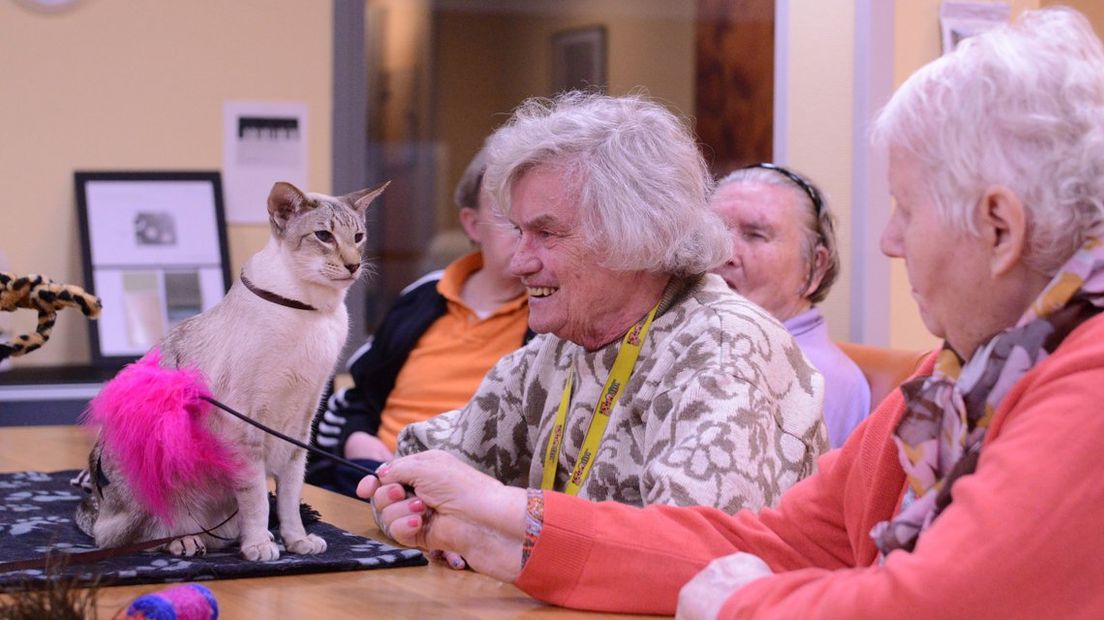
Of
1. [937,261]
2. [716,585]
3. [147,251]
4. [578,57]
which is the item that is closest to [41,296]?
[716,585]

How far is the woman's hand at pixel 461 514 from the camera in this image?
1.29 meters

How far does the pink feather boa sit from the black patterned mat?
87 mm

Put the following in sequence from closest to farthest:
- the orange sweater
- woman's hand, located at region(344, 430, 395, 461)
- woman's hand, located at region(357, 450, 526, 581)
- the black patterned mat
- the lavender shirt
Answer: woman's hand, located at region(357, 450, 526, 581) < the black patterned mat < the lavender shirt < woman's hand, located at region(344, 430, 395, 461) < the orange sweater

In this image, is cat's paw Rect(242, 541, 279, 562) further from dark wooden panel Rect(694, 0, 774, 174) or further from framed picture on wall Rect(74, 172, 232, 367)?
dark wooden panel Rect(694, 0, 774, 174)

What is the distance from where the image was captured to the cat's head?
1.57 meters

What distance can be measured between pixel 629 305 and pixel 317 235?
1.45 feet

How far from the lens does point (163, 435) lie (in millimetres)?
1496

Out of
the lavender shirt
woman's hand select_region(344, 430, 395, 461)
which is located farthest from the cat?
woman's hand select_region(344, 430, 395, 461)

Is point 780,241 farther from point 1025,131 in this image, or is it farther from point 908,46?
point 1025,131

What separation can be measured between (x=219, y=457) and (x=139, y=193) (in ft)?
7.38

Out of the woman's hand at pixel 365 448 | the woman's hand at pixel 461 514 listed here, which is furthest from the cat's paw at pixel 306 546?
the woman's hand at pixel 365 448

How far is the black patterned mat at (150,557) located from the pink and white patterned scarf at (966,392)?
702 millimetres

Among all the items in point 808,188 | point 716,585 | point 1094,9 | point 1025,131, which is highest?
point 1094,9

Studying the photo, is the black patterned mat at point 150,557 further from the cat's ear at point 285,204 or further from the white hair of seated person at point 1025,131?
the white hair of seated person at point 1025,131
